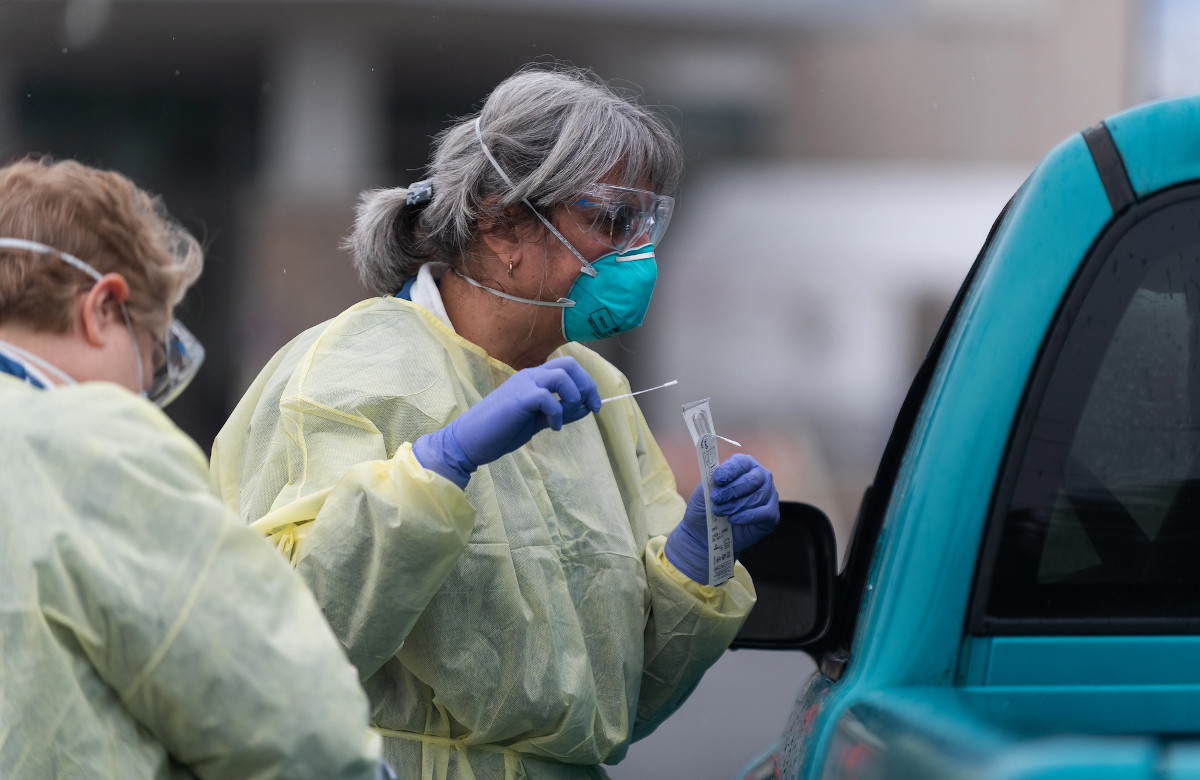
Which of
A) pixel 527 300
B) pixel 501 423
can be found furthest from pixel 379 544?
pixel 527 300

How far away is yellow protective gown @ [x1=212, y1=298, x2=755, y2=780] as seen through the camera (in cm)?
167

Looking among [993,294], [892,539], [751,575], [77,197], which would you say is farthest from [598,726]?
[77,197]

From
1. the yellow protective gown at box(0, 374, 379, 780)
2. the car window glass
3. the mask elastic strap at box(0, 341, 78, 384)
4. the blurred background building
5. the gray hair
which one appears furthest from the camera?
the blurred background building

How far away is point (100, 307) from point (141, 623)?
1.23ft

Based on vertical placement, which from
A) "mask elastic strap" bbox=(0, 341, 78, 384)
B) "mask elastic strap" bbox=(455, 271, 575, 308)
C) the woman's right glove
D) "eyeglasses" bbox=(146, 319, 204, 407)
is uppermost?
"mask elastic strap" bbox=(0, 341, 78, 384)

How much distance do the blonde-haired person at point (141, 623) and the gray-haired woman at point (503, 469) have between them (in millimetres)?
441

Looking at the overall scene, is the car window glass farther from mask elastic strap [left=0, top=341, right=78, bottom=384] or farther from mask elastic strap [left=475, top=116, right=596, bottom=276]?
mask elastic strap [left=0, top=341, right=78, bottom=384]

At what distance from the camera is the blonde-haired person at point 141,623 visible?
3.75ft

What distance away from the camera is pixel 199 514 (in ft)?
3.90

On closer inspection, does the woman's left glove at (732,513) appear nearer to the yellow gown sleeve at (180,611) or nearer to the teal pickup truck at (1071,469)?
the teal pickup truck at (1071,469)

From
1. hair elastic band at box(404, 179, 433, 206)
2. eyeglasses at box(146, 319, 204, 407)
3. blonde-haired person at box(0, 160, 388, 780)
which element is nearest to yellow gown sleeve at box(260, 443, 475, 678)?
eyeglasses at box(146, 319, 204, 407)

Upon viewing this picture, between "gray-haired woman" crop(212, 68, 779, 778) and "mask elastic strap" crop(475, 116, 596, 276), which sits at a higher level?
"mask elastic strap" crop(475, 116, 596, 276)

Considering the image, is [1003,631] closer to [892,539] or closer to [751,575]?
[892,539]

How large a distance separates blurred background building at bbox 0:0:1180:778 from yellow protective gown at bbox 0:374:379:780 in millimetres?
8540
